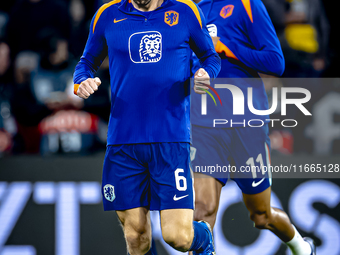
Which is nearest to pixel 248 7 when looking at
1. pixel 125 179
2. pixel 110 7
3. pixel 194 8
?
pixel 194 8

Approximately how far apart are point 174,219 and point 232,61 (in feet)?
4.43

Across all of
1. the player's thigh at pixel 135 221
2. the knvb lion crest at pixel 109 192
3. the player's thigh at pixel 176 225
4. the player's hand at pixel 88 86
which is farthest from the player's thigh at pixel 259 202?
the player's hand at pixel 88 86

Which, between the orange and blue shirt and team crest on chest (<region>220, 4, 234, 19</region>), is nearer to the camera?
the orange and blue shirt

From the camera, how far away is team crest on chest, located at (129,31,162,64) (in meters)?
3.21

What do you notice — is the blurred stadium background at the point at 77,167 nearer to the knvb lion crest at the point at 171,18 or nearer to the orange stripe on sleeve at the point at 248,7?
the orange stripe on sleeve at the point at 248,7

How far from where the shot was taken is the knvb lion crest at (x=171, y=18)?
3.24 meters

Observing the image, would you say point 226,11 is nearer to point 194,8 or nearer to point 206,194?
point 194,8

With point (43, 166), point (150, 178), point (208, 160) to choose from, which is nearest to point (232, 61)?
point (208, 160)

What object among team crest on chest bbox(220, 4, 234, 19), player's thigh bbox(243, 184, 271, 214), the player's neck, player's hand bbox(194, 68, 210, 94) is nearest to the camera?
player's hand bbox(194, 68, 210, 94)

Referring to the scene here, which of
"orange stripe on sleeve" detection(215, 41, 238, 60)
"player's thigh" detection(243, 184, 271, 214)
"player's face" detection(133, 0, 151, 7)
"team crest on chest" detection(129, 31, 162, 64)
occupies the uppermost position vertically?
"player's face" detection(133, 0, 151, 7)

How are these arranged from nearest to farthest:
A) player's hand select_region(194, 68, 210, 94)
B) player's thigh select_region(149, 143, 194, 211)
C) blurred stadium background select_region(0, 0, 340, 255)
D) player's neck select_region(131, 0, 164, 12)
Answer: player's hand select_region(194, 68, 210, 94) < player's thigh select_region(149, 143, 194, 211) < player's neck select_region(131, 0, 164, 12) < blurred stadium background select_region(0, 0, 340, 255)

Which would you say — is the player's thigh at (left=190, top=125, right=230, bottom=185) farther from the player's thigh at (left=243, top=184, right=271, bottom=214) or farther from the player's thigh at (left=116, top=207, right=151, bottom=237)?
the player's thigh at (left=116, top=207, right=151, bottom=237)

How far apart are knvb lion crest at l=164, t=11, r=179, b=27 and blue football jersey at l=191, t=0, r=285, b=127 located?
0.64 meters

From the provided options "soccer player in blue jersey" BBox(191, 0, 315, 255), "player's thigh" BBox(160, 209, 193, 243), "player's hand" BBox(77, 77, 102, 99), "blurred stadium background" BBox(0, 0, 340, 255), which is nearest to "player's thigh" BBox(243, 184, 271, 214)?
"soccer player in blue jersey" BBox(191, 0, 315, 255)
